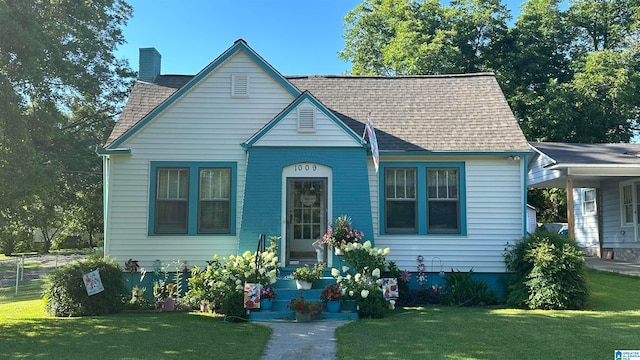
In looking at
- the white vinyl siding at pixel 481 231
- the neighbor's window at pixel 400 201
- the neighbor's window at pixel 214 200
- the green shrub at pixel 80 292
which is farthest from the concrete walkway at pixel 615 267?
the green shrub at pixel 80 292

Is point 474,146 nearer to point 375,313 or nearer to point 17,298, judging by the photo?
point 375,313

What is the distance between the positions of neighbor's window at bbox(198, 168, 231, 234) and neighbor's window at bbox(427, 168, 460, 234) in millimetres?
4793

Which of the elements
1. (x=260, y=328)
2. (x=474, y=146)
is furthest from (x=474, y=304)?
(x=260, y=328)

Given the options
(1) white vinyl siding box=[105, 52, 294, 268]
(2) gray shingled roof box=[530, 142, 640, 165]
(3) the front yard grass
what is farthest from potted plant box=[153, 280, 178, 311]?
(2) gray shingled roof box=[530, 142, 640, 165]

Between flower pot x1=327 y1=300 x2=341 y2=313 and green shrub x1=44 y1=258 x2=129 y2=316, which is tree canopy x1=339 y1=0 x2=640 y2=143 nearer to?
flower pot x1=327 y1=300 x2=341 y2=313

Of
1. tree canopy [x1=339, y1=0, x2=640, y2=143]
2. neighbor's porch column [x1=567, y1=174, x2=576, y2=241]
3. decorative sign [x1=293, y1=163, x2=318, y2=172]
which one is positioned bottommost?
neighbor's porch column [x1=567, y1=174, x2=576, y2=241]

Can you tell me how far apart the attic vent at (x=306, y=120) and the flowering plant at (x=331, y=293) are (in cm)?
363

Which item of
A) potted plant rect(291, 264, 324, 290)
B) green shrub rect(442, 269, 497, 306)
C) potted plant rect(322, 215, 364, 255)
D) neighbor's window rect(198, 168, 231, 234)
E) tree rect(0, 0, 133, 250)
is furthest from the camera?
neighbor's window rect(198, 168, 231, 234)

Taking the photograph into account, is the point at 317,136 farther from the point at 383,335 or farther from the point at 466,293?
the point at 383,335

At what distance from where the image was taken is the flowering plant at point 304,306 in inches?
358

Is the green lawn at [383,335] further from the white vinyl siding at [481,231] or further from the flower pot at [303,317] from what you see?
the white vinyl siding at [481,231]

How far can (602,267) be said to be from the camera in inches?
606

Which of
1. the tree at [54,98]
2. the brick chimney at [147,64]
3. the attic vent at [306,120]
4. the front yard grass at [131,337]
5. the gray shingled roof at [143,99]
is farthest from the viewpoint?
the brick chimney at [147,64]

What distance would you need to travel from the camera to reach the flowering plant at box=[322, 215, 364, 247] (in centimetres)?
1065
